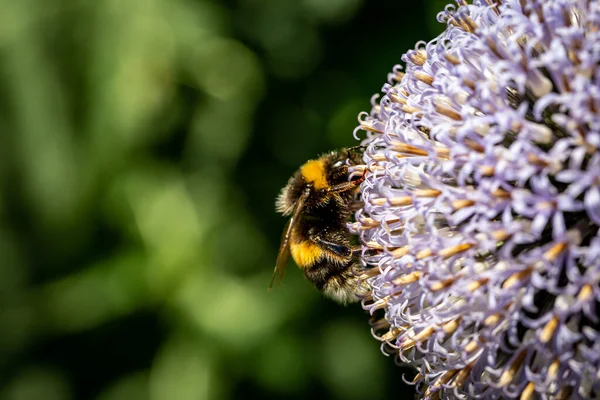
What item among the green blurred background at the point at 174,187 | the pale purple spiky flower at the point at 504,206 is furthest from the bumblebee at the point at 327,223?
the green blurred background at the point at 174,187

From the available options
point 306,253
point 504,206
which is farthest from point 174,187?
point 504,206

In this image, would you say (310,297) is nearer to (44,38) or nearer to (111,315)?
(111,315)

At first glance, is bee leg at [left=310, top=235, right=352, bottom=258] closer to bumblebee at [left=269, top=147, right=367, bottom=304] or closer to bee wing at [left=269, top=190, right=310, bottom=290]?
bumblebee at [left=269, top=147, right=367, bottom=304]

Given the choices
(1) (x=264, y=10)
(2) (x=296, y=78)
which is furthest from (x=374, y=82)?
(1) (x=264, y=10)

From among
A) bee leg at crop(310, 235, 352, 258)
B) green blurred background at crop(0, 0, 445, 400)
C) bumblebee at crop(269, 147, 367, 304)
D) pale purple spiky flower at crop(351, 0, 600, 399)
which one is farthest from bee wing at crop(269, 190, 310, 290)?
green blurred background at crop(0, 0, 445, 400)

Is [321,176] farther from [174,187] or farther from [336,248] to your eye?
[174,187]
